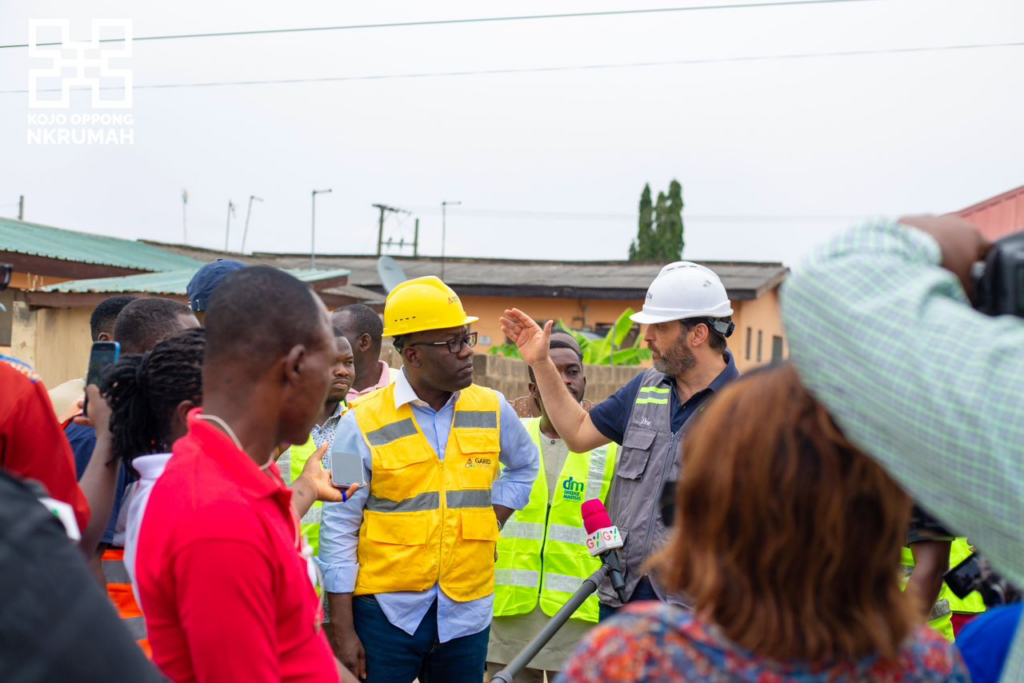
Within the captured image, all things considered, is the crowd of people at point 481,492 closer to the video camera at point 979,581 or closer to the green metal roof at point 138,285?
the video camera at point 979,581

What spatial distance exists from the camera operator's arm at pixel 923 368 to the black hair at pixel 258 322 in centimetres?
129

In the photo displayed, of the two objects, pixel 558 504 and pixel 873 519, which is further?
pixel 558 504

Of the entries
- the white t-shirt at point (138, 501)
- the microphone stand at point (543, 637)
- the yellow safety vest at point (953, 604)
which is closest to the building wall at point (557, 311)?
the yellow safety vest at point (953, 604)

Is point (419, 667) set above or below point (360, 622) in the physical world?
below

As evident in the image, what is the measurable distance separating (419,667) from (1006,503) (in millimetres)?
3365

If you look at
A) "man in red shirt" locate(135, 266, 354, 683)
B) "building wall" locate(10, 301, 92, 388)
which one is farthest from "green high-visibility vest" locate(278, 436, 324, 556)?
"building wall" locate(10, 301, 92, 388)

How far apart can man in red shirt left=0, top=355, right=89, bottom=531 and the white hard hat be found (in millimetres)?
2449

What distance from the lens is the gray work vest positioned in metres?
3.81

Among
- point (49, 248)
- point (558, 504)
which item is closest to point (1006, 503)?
point (558, 504)

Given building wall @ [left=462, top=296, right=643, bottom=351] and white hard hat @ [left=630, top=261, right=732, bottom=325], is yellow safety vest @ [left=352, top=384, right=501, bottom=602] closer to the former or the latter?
white hard hat @ [left=630, top=261, right=732, bottom=325]

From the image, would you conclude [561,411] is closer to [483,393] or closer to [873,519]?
[483,393]

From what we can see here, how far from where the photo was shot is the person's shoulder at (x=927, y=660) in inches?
48.0

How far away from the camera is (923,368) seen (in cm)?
105

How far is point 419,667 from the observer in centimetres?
393
